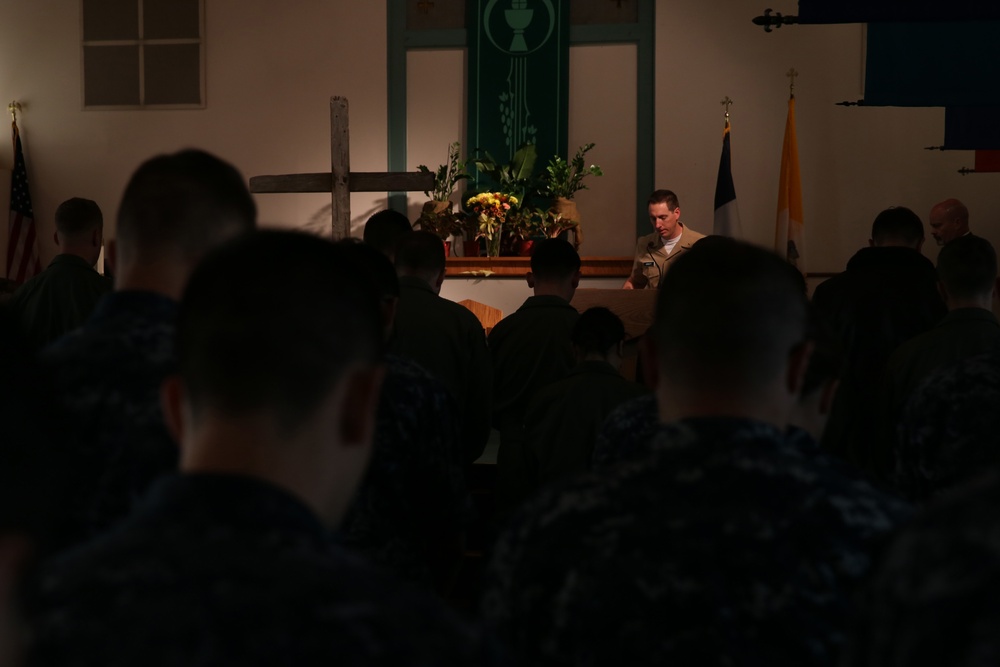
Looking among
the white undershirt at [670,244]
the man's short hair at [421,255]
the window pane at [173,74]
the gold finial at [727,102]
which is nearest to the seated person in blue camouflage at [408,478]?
the man's short hair at [421,255]

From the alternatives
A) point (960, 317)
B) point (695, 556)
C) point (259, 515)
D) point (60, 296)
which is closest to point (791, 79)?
point (960, 317)

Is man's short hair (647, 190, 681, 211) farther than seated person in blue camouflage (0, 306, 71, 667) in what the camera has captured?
Yes

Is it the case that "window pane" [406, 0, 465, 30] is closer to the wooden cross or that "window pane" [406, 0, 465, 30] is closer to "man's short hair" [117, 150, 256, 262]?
the wooden cross

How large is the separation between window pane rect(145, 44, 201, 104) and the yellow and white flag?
4.61m

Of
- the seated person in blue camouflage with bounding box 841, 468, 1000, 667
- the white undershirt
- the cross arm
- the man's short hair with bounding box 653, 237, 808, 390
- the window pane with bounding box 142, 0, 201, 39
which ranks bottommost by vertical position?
the white undershirt

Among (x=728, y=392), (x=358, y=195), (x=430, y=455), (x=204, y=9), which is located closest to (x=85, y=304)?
(x=430, y=455)

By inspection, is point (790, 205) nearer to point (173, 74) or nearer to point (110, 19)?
point (173, 74)

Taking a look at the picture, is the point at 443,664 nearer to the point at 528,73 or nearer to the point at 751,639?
the point at 751,639

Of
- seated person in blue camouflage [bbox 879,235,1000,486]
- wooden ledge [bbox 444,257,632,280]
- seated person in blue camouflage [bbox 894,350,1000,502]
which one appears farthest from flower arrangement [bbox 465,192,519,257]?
seated person in blue camouflage [bbox 894,350,1000,502]

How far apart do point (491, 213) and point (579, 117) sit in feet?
5.10

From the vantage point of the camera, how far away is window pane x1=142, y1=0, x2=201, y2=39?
9531 millimetres

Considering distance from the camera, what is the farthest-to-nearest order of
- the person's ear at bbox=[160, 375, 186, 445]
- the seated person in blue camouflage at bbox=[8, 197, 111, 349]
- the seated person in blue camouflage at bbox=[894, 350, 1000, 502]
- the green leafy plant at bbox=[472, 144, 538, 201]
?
the green leafy plant at bbox=[472, 144, 538, 201] < the seated person in blue camouflage at bbox=[8, 197, 111, 349] < the seated person in blue camouflage at bbox=[894, 350, 1000, 502] < the person's ear at bbox=[160, 375, 186, 445]

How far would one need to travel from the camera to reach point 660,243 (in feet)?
24.4

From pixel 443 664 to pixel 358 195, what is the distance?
8598mm
